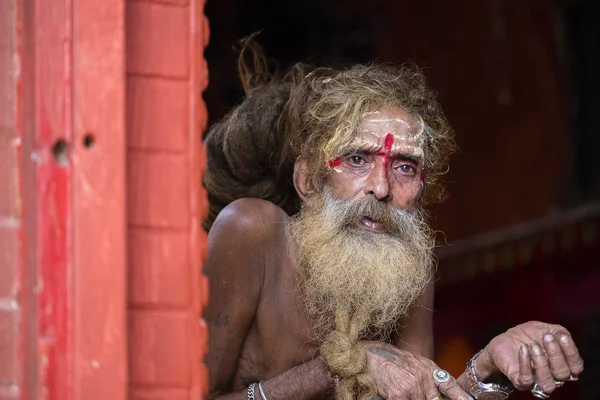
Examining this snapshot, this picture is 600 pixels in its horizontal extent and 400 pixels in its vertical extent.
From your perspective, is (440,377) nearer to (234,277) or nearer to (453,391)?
(453,391)

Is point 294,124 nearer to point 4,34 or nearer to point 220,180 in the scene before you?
point 220,180

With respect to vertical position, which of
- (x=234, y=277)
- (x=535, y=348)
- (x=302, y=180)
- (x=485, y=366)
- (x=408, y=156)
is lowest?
(x=485, y=366)

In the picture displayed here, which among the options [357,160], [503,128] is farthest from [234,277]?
[503,128]

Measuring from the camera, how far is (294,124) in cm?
464

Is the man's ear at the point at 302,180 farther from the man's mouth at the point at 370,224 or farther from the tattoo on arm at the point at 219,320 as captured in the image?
the tattoo on arm at the point at 219,320

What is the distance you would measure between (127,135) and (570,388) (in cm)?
532

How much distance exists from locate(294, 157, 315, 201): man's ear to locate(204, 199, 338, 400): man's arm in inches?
14.3

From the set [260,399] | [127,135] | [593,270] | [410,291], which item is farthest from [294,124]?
[593,270]

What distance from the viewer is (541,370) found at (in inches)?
152

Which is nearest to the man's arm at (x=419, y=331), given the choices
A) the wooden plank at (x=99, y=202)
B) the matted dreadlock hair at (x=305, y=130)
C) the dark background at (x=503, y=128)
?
the matted dreadlock hair at (x=305, y=130)

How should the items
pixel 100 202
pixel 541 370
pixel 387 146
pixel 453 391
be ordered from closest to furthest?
pixel 100 202 < pixel 541 370 < pixel 453 391 < pixel 387 146

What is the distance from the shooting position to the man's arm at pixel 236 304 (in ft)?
13.5

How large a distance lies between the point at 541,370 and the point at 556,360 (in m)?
0.06

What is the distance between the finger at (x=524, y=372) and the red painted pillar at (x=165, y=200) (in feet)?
4.96
